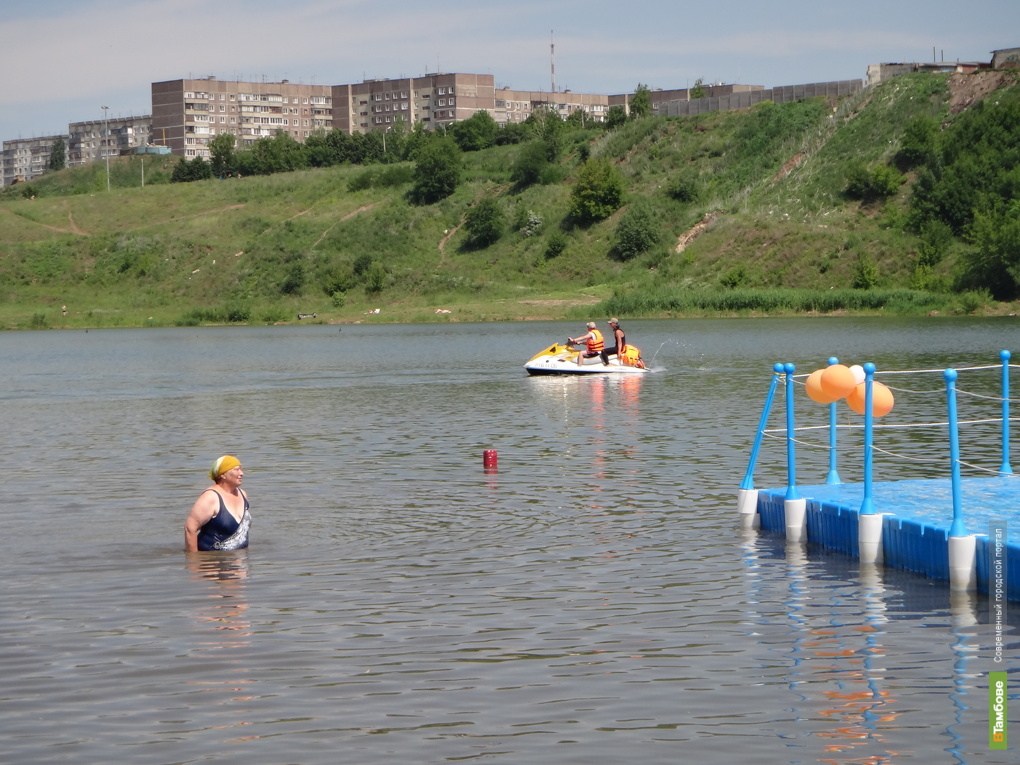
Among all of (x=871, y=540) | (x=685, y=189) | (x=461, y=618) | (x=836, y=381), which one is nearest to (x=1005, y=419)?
(x=836, y=381)

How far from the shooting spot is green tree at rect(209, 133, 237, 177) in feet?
580

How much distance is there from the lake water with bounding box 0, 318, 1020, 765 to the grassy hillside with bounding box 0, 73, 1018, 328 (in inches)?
2731

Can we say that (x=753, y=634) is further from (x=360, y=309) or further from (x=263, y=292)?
(x=263, y=292)

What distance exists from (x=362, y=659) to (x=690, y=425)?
1967 cm

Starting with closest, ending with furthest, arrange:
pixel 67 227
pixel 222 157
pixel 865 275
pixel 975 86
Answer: pixel 865 275 < pixel 975 86 < pixel 67 227 < pixel 222 157

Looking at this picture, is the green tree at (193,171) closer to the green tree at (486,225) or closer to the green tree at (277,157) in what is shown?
the green tree at (277,157)

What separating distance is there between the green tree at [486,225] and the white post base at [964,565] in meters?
108

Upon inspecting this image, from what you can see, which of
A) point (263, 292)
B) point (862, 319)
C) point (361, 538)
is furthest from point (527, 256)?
point (361, 538)

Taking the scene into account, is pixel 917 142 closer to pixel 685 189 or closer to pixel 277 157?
pixel 685 189

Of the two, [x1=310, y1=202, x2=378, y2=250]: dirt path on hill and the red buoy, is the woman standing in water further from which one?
[x1=310, y1=202, x2=378, y2=250]: dirt path on hill

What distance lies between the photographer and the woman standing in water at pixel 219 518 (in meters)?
16.0

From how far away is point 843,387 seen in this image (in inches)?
666

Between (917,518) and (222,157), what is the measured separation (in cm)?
17056

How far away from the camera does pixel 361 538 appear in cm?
1727
